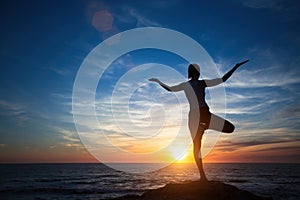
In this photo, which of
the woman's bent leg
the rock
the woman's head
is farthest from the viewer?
the woman's head

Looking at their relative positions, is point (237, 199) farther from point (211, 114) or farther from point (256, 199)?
point (211, 114)

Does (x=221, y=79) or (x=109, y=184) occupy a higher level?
(x=221, y=79)

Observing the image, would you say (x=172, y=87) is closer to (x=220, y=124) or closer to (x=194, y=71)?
(x=194, y=71)

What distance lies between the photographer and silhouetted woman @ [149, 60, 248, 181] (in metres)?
7.12

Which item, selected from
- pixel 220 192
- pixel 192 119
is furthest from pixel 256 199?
pixel 192 119

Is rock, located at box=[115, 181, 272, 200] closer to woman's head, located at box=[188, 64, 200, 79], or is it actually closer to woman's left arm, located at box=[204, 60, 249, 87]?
woman's left arm, located at box=[204, 60, 249, 87]

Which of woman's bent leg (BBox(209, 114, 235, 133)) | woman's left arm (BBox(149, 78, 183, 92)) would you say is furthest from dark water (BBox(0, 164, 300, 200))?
woman's left arm (BBox(149, 78, 183, 92))

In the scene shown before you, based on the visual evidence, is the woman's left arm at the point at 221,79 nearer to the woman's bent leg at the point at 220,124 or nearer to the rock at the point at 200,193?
the woman's bent leg at the point at 220,124

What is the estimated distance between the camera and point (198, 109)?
23.8ft

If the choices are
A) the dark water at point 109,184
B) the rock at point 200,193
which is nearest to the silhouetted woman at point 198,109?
the rock at point 200,193

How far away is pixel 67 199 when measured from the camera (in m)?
22.2

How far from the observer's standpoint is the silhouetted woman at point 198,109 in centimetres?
712

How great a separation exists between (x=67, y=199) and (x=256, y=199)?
19.6 m

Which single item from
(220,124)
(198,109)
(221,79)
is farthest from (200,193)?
(221,79)
